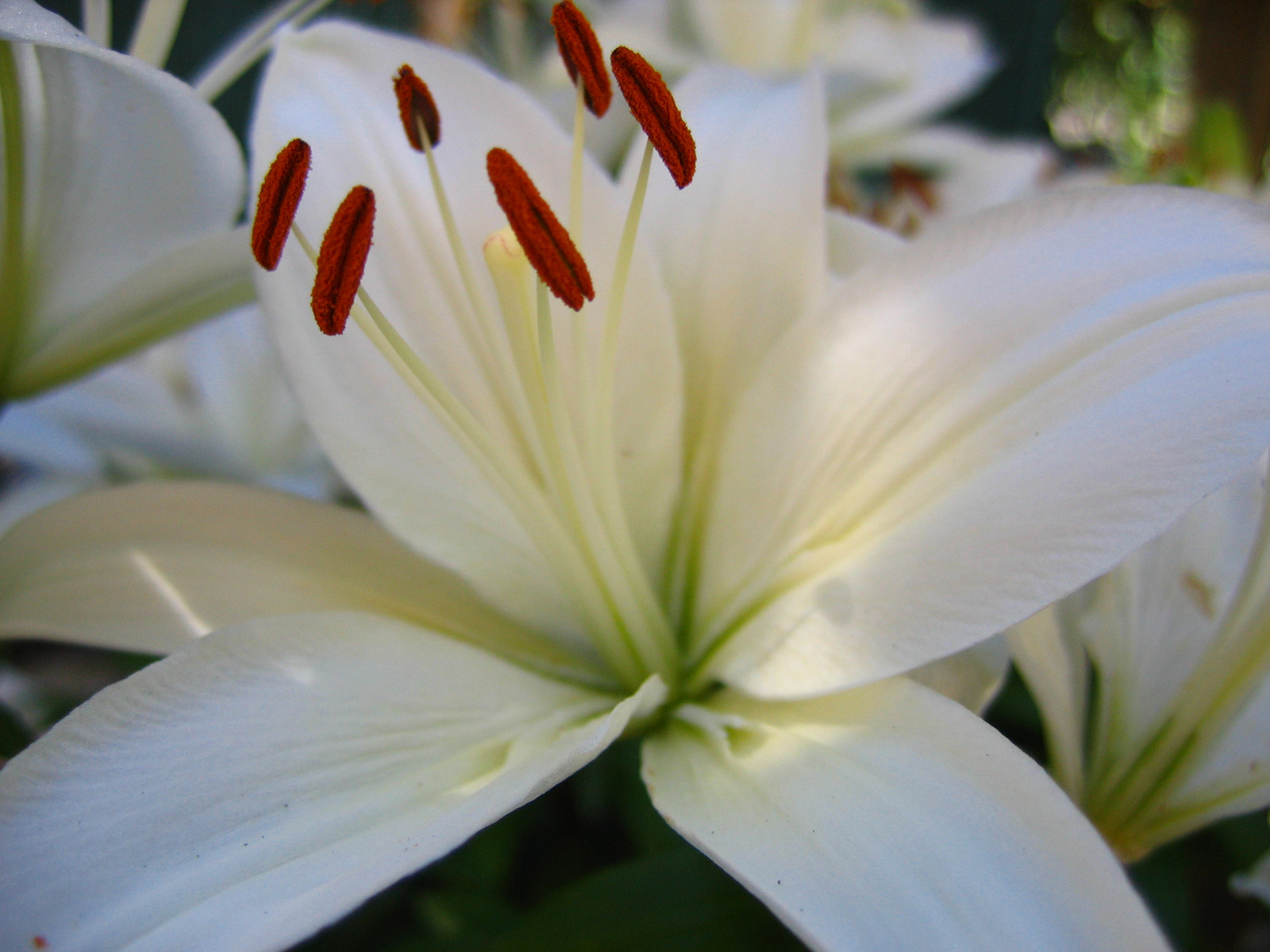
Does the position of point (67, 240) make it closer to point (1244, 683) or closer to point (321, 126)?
point (321, 126)

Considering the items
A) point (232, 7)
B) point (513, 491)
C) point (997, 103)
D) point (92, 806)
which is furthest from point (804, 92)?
point (997, 103)

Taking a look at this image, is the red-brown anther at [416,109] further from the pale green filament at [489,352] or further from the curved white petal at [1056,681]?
the curved white petal at [1056,681]

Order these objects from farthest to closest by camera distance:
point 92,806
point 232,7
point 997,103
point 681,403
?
point 997,103 < point 232,7 < point 681,403 < point 92,806

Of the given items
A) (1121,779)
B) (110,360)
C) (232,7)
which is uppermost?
(232,7)

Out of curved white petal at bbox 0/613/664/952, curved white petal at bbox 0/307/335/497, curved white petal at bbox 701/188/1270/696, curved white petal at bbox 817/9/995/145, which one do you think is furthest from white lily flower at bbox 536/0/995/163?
curved white petal at bbox 0/613/664/952

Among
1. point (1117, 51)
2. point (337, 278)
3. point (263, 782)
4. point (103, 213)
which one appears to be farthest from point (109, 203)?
point (1117, 51)

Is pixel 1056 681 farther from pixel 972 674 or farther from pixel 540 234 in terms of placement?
pixel 540 234
